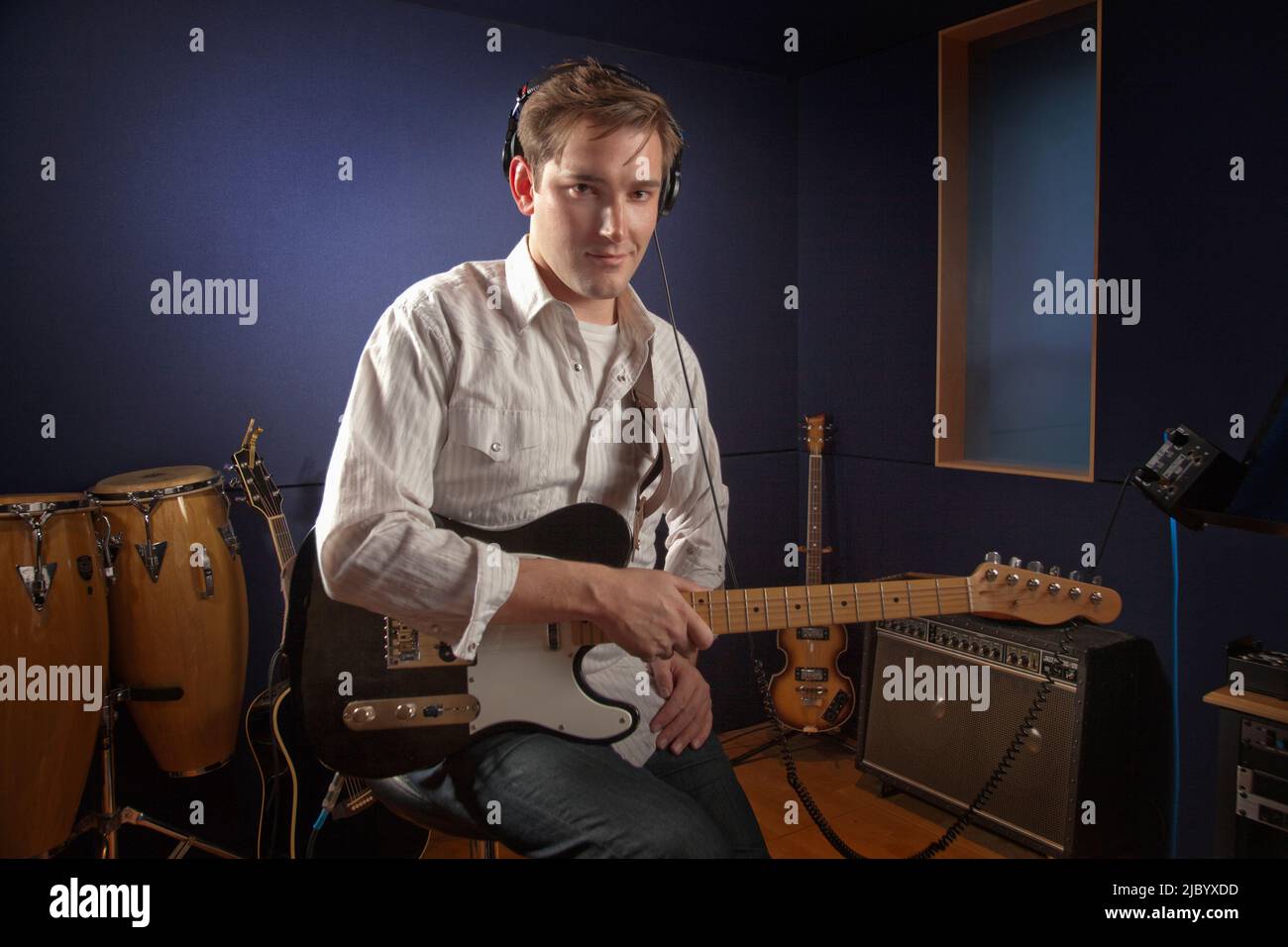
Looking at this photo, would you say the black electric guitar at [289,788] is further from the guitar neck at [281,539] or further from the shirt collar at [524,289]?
the shirt collar at [524,289]

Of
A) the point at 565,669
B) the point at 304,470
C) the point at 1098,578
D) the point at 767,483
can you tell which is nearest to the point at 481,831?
the point at 565,669

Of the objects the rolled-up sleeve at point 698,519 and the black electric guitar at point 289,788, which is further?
the black electric guitar at point 289,788

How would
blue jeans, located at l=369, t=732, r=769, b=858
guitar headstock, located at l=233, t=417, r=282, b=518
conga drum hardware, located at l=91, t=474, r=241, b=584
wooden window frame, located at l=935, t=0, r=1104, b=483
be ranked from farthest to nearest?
wooden window frame, located at l=935, t=0, r=1104, b=483
guitar headstock, located at l=233, t=417, r=282, b=518
conga drum hardware, located at l=91, t=474, r=241, b=584
blue jeans, located at l=369, t=732, r=769, b=858

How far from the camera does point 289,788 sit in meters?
2.35

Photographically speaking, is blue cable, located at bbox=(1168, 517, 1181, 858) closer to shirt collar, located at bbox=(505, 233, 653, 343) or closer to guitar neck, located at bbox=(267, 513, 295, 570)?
shirt collar, located at bbox=(505, 233, 653, 343)

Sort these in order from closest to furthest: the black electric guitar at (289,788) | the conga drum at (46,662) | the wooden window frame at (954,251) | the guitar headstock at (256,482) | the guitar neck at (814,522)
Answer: the conga drum at (46,662), the black electric guitar at (289,788), the guitar headstock at (256,482), the wooden window frame at (954,251), the guitar neck at (814,522)

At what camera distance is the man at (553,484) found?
121 cm

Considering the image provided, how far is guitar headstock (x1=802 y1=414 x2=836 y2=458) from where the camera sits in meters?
3.40

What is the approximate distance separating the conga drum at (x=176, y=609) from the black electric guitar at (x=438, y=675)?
1.10 metres

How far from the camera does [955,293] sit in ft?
10.2

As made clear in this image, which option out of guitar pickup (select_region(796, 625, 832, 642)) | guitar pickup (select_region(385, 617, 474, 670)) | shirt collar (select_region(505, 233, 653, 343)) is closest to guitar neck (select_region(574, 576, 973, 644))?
guitar pickup (select_region(385, 617, 474, 670))

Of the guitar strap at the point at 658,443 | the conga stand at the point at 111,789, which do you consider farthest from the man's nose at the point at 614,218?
the conga stand at the point at 111,789
